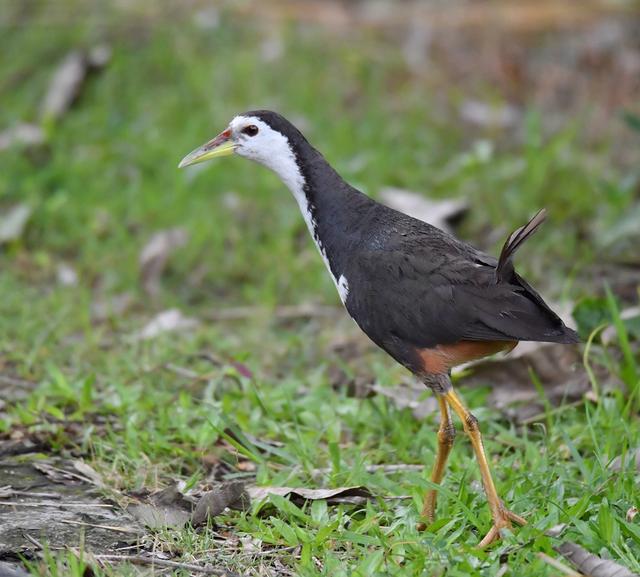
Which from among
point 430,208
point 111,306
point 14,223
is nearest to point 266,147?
point 111,306

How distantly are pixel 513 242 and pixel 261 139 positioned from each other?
4.42 feet

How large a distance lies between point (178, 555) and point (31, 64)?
5846mm

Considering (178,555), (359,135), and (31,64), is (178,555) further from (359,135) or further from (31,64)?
(31,64)

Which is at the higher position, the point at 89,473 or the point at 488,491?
the point at 488,491

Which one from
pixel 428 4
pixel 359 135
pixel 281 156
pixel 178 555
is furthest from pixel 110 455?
pixel 428 4

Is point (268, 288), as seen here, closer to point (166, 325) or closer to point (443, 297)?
point (166, 325)

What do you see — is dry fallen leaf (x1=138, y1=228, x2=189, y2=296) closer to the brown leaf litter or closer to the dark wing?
the brown leaf litter

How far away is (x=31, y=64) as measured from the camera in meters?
8.48

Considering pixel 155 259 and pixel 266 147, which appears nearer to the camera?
pixel 266 147

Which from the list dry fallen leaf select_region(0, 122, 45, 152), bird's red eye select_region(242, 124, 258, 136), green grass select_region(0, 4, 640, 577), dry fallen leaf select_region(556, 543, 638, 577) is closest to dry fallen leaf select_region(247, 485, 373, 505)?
green grass select_region(0, 4, 640, 577)

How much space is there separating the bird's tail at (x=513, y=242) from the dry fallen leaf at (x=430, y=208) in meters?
2.49

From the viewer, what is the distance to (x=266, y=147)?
14.7 ft

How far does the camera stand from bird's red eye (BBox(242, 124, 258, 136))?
14.8 feet

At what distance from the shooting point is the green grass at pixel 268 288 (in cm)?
371
